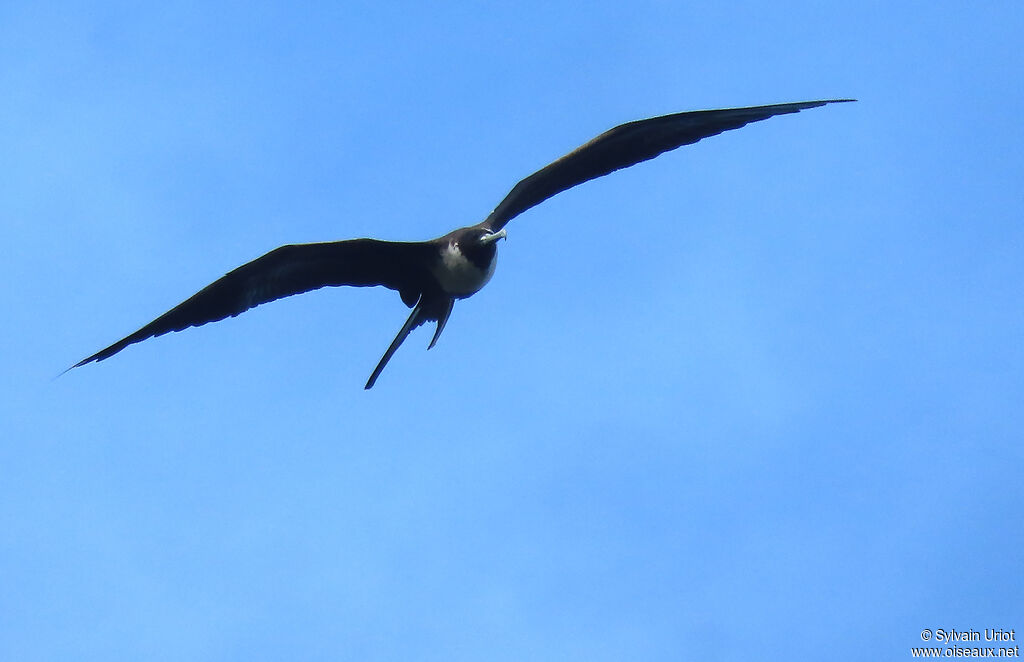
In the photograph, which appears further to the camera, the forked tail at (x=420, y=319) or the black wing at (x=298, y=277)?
the forked tail at (x=420, y=319)

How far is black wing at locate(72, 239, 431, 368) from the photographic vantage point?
7.85 metres

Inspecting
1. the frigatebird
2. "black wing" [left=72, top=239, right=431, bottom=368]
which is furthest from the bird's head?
"black wing" [left=72, top=239, right=431, bottom=368]

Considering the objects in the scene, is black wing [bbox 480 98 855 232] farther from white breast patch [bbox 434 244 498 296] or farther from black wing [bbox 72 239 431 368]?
black wing [bbox 72 239 431 368]

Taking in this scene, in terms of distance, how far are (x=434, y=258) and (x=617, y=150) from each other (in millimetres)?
1451

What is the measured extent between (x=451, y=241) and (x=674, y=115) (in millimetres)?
1684

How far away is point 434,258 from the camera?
8281mm

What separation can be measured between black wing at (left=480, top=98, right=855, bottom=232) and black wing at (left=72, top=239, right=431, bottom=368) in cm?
61

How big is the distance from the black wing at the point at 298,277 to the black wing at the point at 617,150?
2.01 feet

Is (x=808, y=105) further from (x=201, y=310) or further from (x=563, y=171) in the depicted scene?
(x=201, y=310)

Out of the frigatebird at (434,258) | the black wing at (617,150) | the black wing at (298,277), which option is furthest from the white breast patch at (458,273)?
the black wing at (617,150)

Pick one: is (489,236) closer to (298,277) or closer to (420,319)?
(420,319)

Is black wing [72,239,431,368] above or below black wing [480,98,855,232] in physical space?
below

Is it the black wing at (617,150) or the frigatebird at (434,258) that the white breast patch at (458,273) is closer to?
the frigatebird at (434,258)

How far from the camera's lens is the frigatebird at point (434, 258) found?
26.0ft
